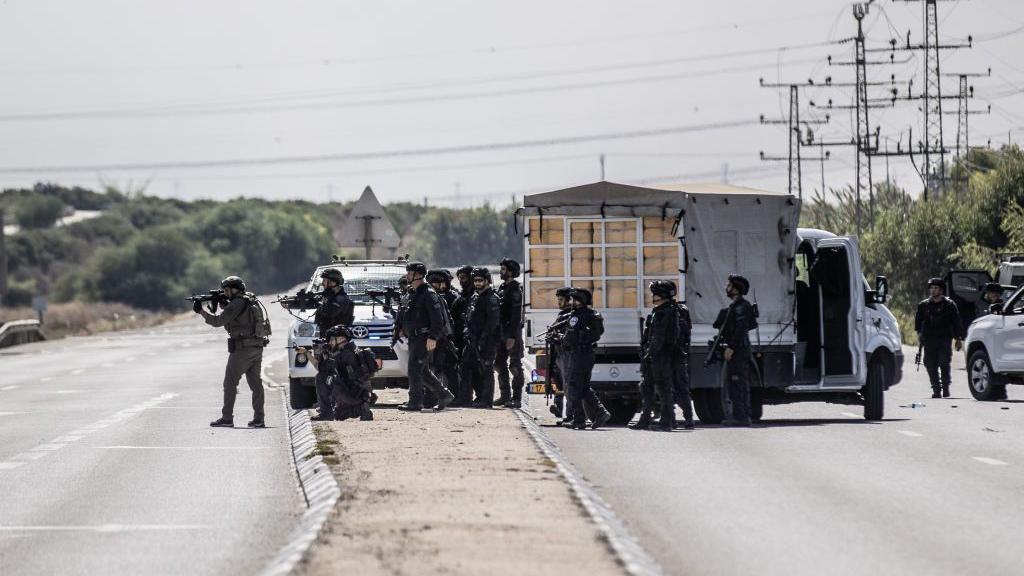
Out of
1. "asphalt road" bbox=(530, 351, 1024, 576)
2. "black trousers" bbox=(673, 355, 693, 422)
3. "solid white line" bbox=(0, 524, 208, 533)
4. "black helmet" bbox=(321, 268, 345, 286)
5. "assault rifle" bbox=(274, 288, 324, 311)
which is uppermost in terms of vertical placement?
"black helmet" bbox=(321, 268, 345, 286)

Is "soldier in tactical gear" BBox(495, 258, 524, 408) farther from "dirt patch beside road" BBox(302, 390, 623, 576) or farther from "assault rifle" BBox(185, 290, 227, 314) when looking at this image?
"dirt patch beside road" BBox(302, 390, 623, 576)

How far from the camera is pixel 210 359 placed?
45.3m

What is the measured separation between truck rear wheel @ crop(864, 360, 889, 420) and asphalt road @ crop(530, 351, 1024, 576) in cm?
25

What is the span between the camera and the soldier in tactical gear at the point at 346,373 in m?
21.0

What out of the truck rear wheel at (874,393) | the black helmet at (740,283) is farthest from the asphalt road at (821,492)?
the black helmet at (740,283)

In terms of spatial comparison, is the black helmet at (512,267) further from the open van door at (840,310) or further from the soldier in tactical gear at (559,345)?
the open van door at (840,310)

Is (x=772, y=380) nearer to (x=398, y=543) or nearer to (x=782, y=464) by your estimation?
(x=782, y=464)

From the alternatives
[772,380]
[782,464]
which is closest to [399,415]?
[772,380]

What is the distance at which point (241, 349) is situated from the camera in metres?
21.6

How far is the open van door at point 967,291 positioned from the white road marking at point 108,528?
1852cm

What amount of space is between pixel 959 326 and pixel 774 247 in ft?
21.7

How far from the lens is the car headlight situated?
78.9 ft

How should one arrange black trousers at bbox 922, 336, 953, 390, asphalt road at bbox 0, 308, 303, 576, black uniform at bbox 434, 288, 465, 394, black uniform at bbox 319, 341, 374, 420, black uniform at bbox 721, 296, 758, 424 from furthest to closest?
1. black trousers at bbox 922, 336, 953, 390
2. black uniform at bbox 434, 288, 465, 394
3. black uniform at bbox 319, 341, 374, 420
4. black uniform at bbox 721, 296, 758, 424
5. asphalt road at bbox 0, 308, 303, 576

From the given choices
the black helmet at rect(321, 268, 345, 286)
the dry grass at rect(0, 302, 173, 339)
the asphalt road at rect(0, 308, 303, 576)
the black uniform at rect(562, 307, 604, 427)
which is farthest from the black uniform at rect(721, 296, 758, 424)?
the dry grass at rect(0, 302, 173, 339)
